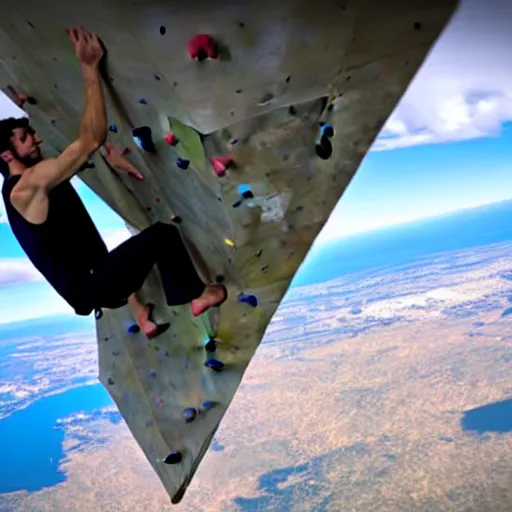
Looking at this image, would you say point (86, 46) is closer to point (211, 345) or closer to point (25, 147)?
point (25, 147)

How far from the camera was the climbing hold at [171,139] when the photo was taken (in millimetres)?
1341

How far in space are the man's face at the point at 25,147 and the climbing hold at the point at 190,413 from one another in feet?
2.91

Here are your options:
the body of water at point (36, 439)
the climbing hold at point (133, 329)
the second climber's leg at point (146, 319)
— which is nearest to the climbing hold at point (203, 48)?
the second climber's leg at point (146, 319)

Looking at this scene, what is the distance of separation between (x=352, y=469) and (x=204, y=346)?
1089 cm

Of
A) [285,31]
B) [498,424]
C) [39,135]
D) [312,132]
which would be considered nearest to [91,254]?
[39,135]

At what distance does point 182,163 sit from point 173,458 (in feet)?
3.41

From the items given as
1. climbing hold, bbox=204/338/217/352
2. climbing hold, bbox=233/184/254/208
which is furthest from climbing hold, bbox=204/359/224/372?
climbing hold, bbox=233/184/254/208

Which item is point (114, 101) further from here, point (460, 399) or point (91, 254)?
point (460, 399)

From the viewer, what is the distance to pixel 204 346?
1.89 m

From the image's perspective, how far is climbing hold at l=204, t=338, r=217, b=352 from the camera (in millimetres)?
1865

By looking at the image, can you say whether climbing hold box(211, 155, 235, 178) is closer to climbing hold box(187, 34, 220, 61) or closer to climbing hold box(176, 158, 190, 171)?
climbing hold box(176, 158, 190, 171)

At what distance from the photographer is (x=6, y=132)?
4.76 ft

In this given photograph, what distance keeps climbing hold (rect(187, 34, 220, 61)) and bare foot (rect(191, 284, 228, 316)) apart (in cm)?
66

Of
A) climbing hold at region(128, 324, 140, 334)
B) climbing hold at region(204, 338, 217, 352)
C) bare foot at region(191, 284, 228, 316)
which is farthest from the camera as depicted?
climbing hold at region(128, 324, 140, 334)
